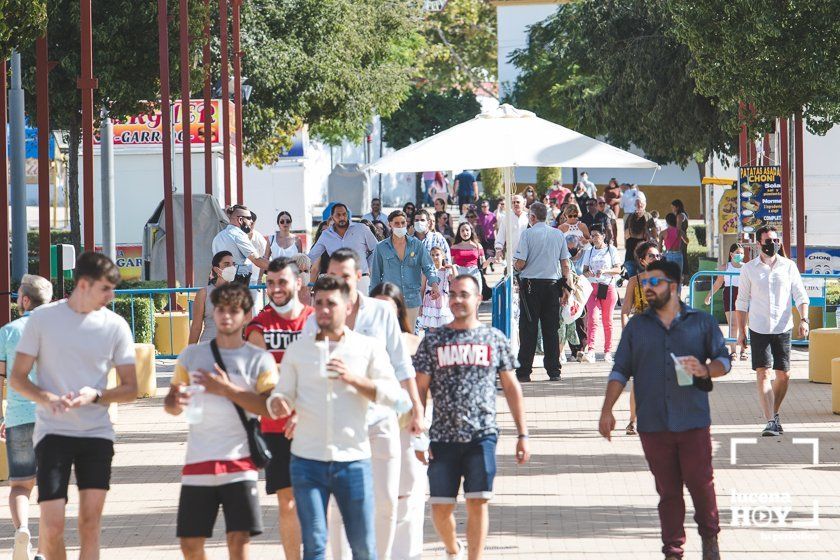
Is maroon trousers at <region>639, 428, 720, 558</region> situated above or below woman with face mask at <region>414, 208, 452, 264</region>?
below

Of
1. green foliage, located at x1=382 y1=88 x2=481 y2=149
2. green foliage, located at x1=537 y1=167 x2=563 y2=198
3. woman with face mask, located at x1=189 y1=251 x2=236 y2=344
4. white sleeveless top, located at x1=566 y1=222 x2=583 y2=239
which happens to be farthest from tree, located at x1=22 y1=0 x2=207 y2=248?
green foliage, located at x1=382 y1=88 x2=481 y2=149

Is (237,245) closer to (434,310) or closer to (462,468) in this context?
(434,310)

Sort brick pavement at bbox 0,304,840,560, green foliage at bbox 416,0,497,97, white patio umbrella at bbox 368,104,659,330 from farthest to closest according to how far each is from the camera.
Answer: green foliage at bbox 416,0,497,97
white patio umbrella at bbox 368,104,659,330
brick pavement at bbox 0,304,840,560

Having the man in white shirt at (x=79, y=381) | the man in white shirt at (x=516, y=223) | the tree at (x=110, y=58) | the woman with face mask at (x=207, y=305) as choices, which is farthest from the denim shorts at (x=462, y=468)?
the tree at (x=110, y=58)

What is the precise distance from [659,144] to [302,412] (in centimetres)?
2801

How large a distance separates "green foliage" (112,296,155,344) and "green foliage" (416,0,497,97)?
53791 mm

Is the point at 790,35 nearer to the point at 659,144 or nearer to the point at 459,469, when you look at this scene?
the point at 459,469

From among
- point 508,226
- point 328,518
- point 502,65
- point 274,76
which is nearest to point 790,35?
point 508,226

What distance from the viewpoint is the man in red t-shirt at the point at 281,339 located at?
761 cm

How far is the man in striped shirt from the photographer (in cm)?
680

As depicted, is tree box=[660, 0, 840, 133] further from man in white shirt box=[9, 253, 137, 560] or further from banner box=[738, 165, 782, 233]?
man in white shirt box=[9, 253, 137, 560]

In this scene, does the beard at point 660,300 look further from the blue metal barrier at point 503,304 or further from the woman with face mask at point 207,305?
the blue metal barrier at point 503,304

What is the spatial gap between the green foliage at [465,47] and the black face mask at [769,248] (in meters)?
59.1

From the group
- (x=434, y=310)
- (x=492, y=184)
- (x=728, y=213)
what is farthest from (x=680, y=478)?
(x=492, y=184)
